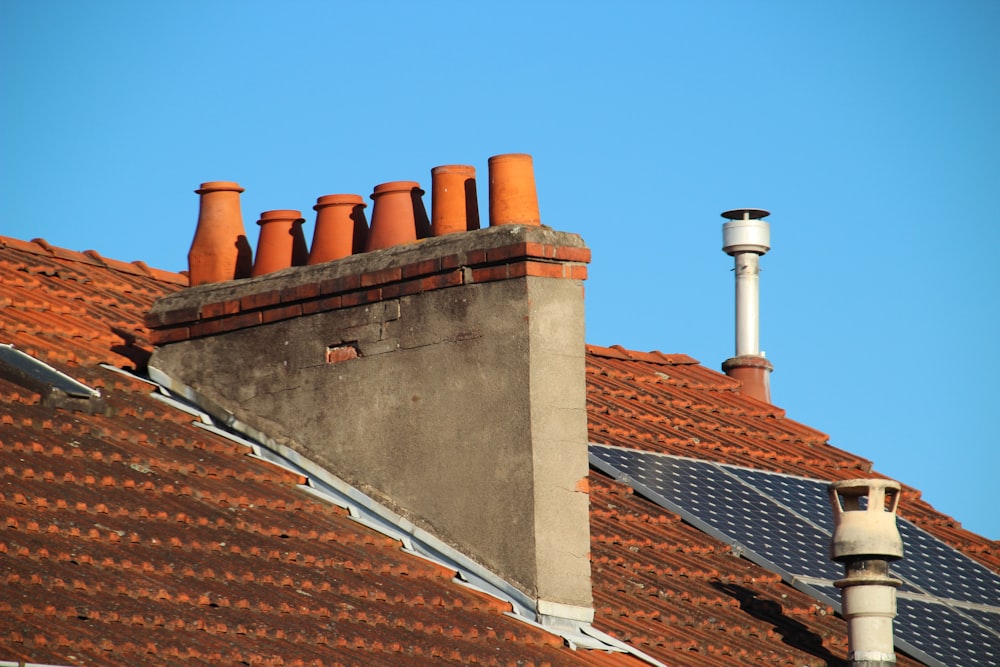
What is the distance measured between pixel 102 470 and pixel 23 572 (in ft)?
5.48

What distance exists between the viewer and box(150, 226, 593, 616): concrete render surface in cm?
904

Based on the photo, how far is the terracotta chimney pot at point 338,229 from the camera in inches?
410

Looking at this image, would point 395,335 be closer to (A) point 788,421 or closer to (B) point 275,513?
(B) point 275,513

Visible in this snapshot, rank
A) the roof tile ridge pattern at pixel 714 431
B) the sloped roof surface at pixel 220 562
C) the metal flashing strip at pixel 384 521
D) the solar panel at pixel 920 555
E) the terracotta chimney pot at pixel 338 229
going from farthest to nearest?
the roof tile ridge pattern at pixel 714 431
the solar panel at pixel 920 555
the terracotta chimney pot at pixel 338 229
the metal flashing strip at pixel 384 521
the sloped roof surface at pixel 220 562

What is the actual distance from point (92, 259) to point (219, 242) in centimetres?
272

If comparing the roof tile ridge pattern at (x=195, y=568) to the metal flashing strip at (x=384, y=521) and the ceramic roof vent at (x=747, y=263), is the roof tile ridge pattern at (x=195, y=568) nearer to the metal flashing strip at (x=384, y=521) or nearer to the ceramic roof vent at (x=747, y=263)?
the metal flashing strip at (x=384, y=521)

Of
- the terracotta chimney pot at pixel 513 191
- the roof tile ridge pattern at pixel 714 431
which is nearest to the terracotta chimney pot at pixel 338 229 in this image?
the terracotta chimney pot at pixel 513 191

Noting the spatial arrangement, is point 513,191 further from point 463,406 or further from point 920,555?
point 920,555

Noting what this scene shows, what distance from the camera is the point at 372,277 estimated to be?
9812 millimetres

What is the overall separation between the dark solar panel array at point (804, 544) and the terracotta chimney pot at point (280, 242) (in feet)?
8.57

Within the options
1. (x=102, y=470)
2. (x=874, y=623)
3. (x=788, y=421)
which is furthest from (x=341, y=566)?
Answer: (x=788, y=421)

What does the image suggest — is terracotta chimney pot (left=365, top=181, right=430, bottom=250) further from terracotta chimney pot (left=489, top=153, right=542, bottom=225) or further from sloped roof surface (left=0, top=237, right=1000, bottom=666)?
sloped roof surface (left=0, top=237, right=1000, bottom=666)

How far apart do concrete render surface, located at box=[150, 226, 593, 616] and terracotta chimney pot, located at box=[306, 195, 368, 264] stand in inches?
10.7

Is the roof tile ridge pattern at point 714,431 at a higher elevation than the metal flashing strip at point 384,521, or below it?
higher
